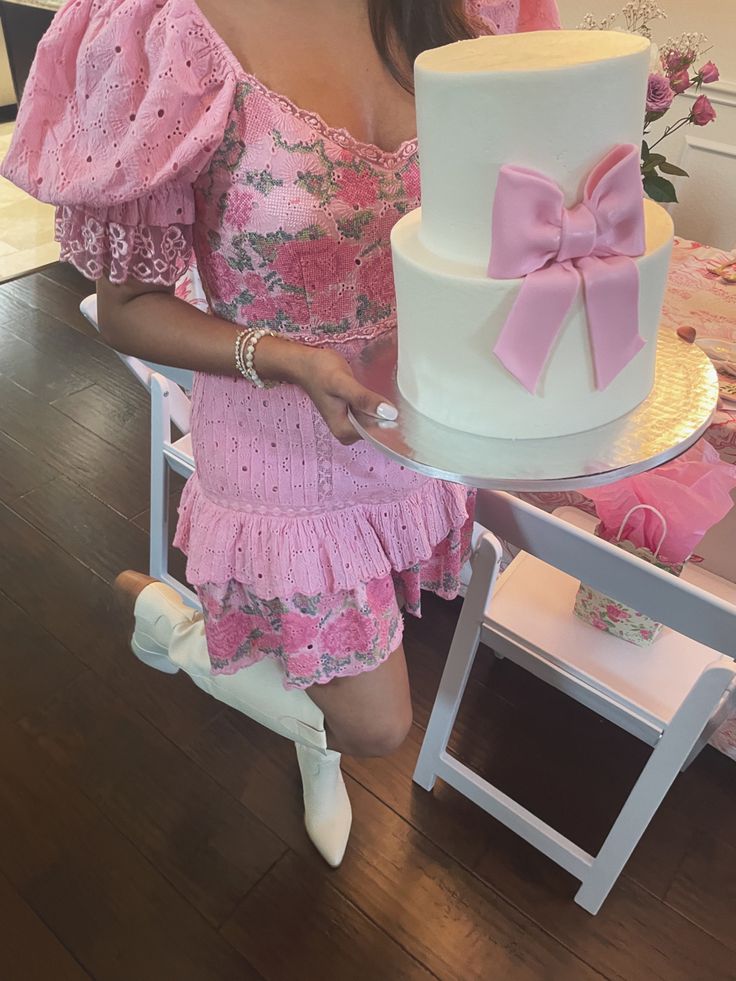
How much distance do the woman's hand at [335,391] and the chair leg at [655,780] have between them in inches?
21.3

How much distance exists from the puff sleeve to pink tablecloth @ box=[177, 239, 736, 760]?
475mm

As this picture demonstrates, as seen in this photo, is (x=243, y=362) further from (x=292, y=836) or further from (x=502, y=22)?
(x=292, y=836)

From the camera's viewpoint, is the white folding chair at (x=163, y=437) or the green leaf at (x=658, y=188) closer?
the white folding chair at (x=163, y=437)

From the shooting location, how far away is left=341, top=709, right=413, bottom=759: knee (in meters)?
1.08

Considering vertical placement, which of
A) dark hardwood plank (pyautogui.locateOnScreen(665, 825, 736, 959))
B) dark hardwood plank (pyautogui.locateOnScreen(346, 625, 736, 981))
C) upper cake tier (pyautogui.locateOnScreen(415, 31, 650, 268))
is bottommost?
dark hardwood plank (pyautogui.locateOnScreen(346, 625, 736, 981))

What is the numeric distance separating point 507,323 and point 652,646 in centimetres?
82

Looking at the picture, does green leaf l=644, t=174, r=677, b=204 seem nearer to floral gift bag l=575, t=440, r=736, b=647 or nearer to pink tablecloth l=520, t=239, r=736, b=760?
pink tablecloth l=520, t=239, r=736, b=760

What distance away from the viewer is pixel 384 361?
843 millimetres

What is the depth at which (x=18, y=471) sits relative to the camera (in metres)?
2.14

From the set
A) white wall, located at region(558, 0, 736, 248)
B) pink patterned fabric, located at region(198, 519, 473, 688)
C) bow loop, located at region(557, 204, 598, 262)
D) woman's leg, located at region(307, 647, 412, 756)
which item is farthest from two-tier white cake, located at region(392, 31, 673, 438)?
white wall, located at region(558, 0, 736, 248)

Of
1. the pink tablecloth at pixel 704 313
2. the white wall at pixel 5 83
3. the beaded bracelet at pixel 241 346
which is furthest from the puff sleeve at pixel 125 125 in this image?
the white wall at pixel 5 83

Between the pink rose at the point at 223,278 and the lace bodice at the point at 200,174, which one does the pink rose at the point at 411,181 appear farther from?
the pink rose at the point at 223,278

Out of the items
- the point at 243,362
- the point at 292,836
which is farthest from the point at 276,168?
the point at 292,836

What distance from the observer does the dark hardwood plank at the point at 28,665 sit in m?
1.58
